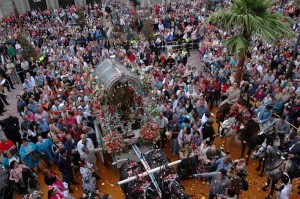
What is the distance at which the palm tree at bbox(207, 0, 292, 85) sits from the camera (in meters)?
9.55

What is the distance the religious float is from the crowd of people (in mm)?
522

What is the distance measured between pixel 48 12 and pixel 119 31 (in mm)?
10402

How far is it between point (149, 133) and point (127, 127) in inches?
34.7

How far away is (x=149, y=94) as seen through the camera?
32.0ft

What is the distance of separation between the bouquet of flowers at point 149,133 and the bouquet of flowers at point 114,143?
71 cm

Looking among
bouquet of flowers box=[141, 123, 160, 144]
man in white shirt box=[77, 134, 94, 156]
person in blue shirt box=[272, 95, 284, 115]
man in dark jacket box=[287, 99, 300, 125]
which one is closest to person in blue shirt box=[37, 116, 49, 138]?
man in white shirt box=[77, 134, 94, 156]

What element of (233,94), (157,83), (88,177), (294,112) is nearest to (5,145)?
(88,177)

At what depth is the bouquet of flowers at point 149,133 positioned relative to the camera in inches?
345

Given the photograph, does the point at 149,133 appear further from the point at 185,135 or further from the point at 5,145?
the point at 5,145

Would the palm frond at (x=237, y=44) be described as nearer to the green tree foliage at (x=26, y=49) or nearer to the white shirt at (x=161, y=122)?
the white shirt at (x=161, y=122)

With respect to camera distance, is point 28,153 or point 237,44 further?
point 237,44

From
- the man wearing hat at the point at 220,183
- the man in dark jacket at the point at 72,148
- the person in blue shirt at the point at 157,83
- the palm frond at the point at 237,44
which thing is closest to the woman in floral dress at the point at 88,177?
the man in dark jacket at the point at 72,148

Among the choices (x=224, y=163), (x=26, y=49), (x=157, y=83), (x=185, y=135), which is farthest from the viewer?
(x=26, y=49)

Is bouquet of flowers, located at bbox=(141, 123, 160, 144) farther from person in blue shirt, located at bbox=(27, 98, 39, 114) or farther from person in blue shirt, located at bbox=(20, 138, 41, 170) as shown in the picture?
person in blue shirt, located at bbox=(27, 98, 39, 114)
